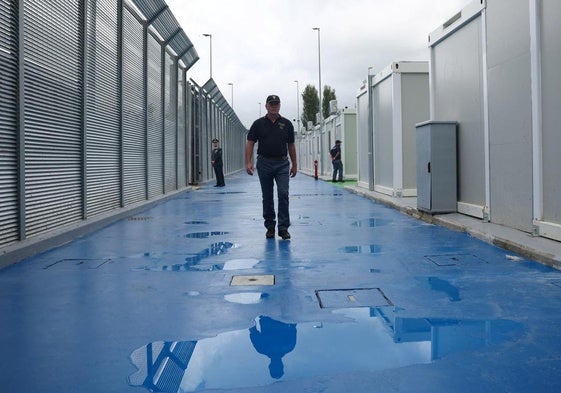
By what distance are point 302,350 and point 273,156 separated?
16.3 ft

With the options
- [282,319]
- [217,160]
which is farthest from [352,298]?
[217,160]

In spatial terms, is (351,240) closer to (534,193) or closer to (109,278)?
(534,193)

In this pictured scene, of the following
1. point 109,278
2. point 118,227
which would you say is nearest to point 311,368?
point 109,278

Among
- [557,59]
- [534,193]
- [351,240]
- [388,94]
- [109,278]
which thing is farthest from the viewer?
[388,94]

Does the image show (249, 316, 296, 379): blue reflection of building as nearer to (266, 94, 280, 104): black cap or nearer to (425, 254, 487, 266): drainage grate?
(425, 254, 487, 266): drainage grate

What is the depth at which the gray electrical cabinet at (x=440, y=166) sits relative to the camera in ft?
33.6

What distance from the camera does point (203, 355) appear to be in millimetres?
3410

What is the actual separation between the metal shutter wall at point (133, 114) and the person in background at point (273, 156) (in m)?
5.22

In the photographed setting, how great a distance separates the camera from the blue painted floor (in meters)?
3.07

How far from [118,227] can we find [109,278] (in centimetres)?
456

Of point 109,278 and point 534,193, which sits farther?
point 534,193

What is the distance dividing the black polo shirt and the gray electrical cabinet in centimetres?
309

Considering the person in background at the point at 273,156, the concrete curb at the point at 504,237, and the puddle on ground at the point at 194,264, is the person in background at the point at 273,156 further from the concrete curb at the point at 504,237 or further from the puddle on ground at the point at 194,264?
the concrete curb at the point at 504,237

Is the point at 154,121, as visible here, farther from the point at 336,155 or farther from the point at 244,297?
the point at 244,297
